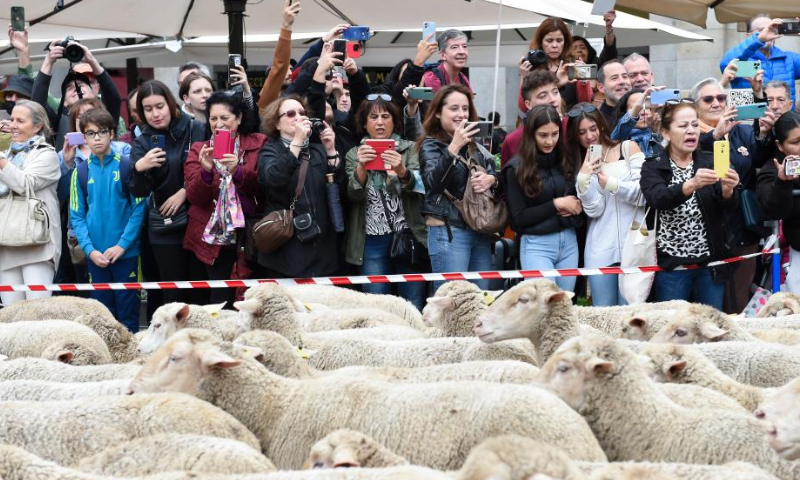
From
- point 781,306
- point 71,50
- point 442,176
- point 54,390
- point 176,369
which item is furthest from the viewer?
point 71,50

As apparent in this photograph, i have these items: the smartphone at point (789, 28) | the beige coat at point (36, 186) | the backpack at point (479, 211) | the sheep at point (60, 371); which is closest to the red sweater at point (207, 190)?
the beige coat at point (36, 186)

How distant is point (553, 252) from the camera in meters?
7.36

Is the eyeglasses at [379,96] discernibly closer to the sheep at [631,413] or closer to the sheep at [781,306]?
the sheep at [781,306]

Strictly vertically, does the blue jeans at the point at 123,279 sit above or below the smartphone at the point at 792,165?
below

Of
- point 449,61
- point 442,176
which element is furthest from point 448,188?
point 449,61

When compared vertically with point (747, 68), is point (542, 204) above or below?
below

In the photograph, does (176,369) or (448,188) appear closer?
(176,369)

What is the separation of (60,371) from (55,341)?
70 cm

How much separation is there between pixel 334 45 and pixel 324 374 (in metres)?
3.44

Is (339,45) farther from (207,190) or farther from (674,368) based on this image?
(674,368)

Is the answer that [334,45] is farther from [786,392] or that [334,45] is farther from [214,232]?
[786,392]

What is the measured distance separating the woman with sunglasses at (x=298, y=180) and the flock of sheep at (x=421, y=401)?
1.59m

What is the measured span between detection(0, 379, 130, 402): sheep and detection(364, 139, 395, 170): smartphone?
9.46 ft

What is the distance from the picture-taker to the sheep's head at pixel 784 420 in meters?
3.67
